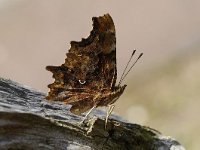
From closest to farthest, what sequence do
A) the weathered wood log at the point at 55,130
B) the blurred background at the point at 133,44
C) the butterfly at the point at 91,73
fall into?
the weathered wood log at the point at 55,130 → the butterfly at the point at 91,73 → the blurred background at the point at 133,44

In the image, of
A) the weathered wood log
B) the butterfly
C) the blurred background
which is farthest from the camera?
the blurred background

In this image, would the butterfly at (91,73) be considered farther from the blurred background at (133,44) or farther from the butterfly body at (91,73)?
the blurred background at (133,44)

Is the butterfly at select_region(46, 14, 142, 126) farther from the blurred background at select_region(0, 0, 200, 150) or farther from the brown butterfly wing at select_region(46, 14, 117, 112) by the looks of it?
the blurred background at select_region(0, 0, 200, 150)

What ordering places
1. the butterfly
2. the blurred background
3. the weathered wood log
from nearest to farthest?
the weathered wood log
the butterfly
the blurred background

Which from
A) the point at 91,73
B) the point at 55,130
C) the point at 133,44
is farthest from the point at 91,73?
the point at 133,44

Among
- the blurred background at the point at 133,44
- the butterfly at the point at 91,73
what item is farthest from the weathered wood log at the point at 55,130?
the blurred background at the point at 133,44

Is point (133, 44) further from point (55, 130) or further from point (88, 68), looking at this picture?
point (55, 130)

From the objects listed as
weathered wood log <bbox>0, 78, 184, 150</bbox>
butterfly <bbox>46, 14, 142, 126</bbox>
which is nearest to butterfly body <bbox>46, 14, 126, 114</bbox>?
butterfly <bbox>46, 14, 142, 126</bbox>
